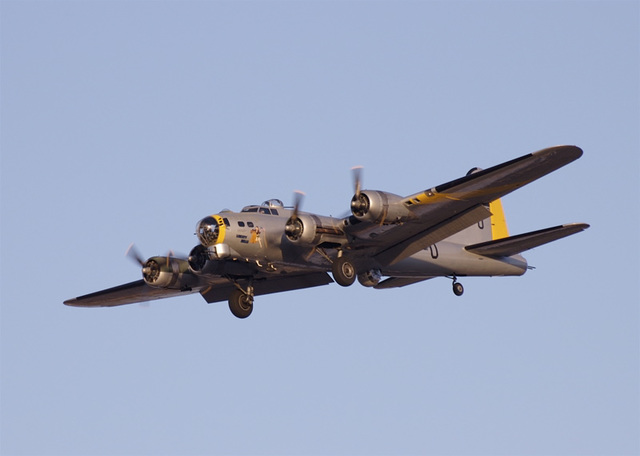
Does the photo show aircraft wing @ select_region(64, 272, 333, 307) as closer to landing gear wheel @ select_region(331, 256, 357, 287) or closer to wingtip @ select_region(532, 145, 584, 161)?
landing gear wheel @ select_region(331, 256, 357, 287)

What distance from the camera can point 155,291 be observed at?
1395 inches

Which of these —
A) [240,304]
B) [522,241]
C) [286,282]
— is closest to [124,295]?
[286,282]

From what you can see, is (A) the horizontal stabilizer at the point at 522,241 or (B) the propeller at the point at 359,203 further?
(A) the horizontal stabilizer at the point at 522,241

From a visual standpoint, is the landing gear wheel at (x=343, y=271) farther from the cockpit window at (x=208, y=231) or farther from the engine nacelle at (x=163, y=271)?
the engine nacelle at (x=163, y=271)

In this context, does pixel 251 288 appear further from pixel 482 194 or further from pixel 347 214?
pixel 482 194

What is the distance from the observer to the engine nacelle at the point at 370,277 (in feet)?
103

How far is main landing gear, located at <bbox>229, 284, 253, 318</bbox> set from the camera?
31638 millimetres

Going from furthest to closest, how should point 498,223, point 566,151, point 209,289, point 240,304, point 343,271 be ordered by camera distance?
point 498,223 → point 209,289 → point 240,304 → point 343,271 → point 566,151

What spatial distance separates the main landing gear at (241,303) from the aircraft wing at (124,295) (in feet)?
9.43

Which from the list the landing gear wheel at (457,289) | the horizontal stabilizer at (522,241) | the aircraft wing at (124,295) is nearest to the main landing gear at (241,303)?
the aircraft wing at (124,295)

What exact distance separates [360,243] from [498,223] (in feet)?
28.9

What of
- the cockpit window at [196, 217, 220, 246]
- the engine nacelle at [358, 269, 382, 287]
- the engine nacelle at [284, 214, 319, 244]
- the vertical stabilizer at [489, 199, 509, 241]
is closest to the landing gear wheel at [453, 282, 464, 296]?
the engine nacelle at [358, 269, 382, 287]

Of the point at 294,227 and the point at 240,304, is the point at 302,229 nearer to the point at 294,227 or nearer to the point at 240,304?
the point at 294,227

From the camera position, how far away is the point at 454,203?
29.1m
